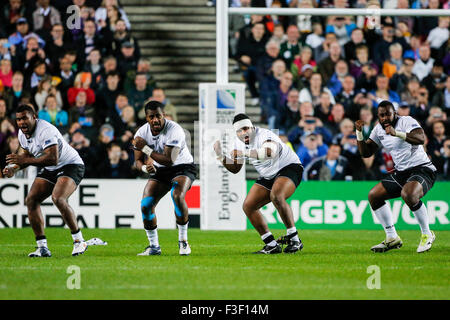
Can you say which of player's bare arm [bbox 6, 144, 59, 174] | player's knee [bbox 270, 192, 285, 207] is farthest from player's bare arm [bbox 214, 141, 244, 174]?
player's bare arm [bbox 6, 144, 59, 174]

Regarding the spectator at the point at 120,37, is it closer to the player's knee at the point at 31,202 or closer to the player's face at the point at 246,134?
the player's face at the point at 246,134

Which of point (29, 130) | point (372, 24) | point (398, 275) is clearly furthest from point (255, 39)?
point (398, 275)

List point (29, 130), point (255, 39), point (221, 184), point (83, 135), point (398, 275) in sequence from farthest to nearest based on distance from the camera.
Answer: point (255, 39) < point (83, 135) < point (221, 184) < point (29, 130) < point (398, 275)

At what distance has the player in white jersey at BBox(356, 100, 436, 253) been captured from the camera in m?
12.0

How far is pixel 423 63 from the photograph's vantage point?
63.4 feet

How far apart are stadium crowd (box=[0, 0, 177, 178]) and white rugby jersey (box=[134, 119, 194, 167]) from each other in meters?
5.87

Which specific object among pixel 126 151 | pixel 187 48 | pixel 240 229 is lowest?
pixel 240 229

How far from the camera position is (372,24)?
60.3 feet

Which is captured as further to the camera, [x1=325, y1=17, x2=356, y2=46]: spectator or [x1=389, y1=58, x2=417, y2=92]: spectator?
[x1=325, y1=17, x2=356, y2=46]: spectator

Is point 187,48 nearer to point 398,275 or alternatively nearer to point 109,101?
point 109,101

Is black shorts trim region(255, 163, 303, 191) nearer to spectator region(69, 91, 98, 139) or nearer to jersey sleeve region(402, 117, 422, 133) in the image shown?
jersey sleeve region(402, 117, 422, 133)

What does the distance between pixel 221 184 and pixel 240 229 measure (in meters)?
0.92

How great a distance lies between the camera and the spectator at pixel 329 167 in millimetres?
17609

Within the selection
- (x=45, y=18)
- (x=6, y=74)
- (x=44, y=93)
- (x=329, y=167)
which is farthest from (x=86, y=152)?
(x=329, y=167)
